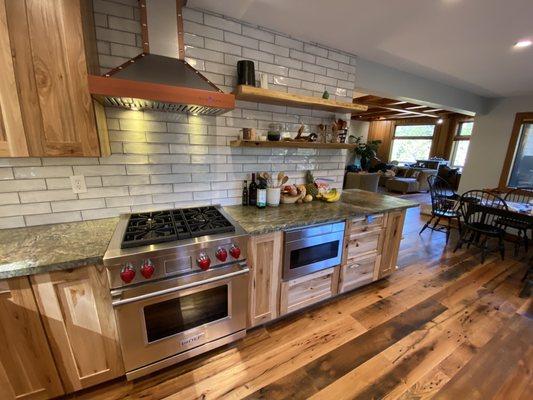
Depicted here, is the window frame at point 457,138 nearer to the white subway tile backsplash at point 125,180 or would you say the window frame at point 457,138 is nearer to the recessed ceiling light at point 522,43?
the recessed ceiling light at point 522,43

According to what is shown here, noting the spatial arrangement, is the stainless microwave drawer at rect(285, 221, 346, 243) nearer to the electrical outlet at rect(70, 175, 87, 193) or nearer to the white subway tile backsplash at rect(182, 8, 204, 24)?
the electrical outlet at rect(70, 175, 87, 193)

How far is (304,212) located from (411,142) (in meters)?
10.2

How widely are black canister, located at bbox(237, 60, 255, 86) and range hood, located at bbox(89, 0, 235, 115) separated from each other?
38 centimetres

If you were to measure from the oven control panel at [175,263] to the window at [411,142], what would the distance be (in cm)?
1060

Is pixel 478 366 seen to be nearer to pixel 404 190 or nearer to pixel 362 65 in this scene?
pixel 362 65

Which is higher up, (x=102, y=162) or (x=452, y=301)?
(x=102, y=162)

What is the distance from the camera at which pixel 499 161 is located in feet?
13.6

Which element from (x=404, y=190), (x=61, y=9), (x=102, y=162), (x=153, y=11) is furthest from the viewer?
(x=404, y=190)

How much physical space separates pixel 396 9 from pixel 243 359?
261 cm

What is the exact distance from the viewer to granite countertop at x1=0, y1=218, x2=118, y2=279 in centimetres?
107

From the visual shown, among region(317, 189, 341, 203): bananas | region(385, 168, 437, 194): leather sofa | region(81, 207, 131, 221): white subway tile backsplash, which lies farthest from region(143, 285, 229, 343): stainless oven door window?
region(385, 168, 437, 194): leather sofa

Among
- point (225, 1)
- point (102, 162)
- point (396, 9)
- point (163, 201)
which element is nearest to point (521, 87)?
point (396, 9)

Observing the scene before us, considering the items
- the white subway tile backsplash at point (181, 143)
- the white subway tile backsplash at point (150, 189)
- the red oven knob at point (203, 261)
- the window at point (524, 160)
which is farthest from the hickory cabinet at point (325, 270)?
the window at point (524, 160)

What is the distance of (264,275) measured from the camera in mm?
1699
